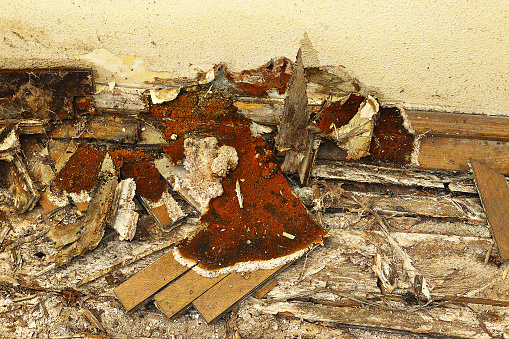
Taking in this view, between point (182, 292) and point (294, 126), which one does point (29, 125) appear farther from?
point (294, 126)

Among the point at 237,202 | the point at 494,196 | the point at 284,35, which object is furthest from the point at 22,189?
the point at 494,196

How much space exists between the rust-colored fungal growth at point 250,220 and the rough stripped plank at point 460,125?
1.16 metres

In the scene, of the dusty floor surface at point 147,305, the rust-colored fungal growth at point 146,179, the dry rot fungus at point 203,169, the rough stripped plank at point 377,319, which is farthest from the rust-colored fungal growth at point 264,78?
the rough stripped plank at point 377,319

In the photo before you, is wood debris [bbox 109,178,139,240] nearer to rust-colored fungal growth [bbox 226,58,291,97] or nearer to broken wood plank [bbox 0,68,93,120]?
broken wood plank [bbox 0,68,93,120]

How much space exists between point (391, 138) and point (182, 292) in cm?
201

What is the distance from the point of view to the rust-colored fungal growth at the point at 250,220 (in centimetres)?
241

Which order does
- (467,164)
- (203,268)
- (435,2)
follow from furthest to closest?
(467,164) → (203,268) → (435,2)

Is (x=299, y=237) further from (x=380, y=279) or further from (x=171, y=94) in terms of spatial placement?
(x=171, y=94)

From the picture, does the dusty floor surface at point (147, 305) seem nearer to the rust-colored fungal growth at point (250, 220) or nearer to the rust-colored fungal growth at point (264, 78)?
the rust-colored fungal growth at point (250, 220)

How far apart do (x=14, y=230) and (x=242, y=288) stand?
1824 mm

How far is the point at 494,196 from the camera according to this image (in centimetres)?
266

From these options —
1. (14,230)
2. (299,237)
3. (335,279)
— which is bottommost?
(14,230)

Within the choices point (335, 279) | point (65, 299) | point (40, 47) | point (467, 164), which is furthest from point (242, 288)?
point (40, 47)

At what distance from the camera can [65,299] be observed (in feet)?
7.84
